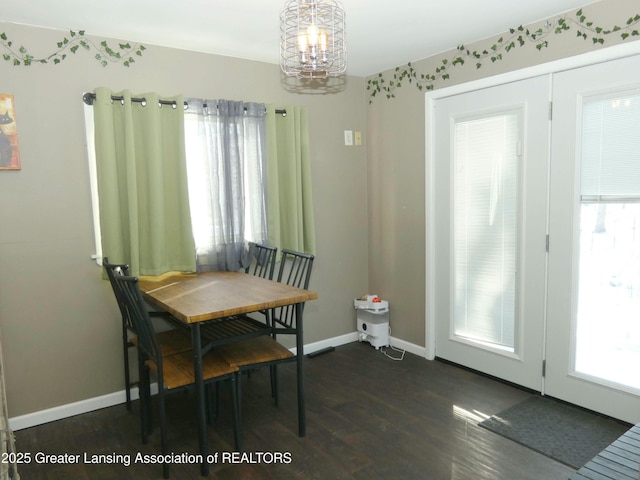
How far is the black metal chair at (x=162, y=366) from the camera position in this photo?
212cm

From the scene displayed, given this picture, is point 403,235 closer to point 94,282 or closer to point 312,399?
point 312,399

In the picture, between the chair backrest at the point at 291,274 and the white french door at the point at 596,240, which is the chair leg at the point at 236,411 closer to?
the chair backrest at the point at 291,274

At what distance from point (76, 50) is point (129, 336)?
1.78 meters

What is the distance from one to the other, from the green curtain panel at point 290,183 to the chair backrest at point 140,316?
1.25m

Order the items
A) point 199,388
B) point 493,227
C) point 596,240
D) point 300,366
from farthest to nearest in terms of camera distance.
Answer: point 493,227 < point 596,240 < point 300,366 < point 199,388

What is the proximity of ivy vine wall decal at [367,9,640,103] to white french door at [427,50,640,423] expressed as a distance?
164mm

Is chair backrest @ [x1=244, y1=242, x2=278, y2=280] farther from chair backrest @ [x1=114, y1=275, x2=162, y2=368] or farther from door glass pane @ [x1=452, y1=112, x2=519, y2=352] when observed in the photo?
door glass pane @ [x1=452, y1=112, x2=519, y2=352]

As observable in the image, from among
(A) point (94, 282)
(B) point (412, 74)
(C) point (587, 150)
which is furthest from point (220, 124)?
(C) point (587, 150)

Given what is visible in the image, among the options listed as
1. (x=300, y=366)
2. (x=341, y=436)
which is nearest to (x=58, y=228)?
(x=300, y=366)

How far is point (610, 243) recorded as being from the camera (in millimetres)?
2516

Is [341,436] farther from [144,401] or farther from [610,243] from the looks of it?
[610,243]

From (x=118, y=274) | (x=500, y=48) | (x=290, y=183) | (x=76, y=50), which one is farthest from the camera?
(x=290, y=183)

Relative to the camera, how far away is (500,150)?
2.97 m

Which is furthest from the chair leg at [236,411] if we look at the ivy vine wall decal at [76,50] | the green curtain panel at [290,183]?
the ivy vine wall decal at [76,50]
